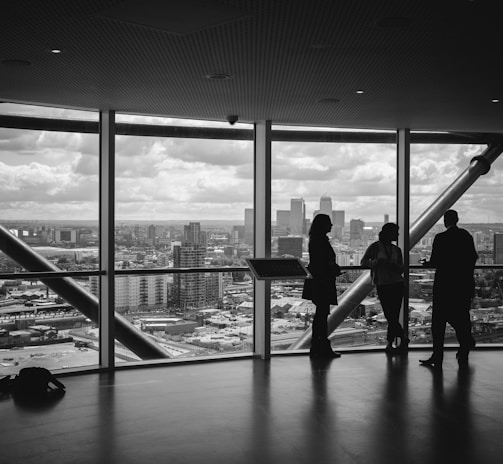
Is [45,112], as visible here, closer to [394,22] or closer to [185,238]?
[185,238]

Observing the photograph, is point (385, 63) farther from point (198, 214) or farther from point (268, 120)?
point (198, 214)

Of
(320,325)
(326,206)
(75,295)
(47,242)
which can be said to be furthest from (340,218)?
(47,242)

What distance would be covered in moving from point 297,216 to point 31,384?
13.6 feet

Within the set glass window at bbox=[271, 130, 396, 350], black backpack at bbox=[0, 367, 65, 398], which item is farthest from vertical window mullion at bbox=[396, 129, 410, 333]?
black backpack at bbox=[0, 367, 65, 398]

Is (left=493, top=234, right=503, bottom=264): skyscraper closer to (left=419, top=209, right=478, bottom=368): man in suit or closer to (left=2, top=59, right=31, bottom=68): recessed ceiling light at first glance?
(left=419, top=209, right=478, bottom=368): man in suit

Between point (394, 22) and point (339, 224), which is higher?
point (394, 22)

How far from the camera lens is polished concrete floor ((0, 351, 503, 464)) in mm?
4754

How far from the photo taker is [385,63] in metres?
5.49

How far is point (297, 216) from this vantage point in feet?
29.6

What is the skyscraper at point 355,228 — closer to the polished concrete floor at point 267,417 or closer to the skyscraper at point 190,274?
the polished concrete floor at point 267,417

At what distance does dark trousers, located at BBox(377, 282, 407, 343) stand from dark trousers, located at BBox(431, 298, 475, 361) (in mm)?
848

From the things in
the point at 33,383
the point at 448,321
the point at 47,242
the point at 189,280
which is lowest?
the point at 33,383

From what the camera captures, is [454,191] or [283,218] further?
[454,191]

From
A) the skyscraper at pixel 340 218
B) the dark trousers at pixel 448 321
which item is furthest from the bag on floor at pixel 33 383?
the skyscraper at pixel 340 218
